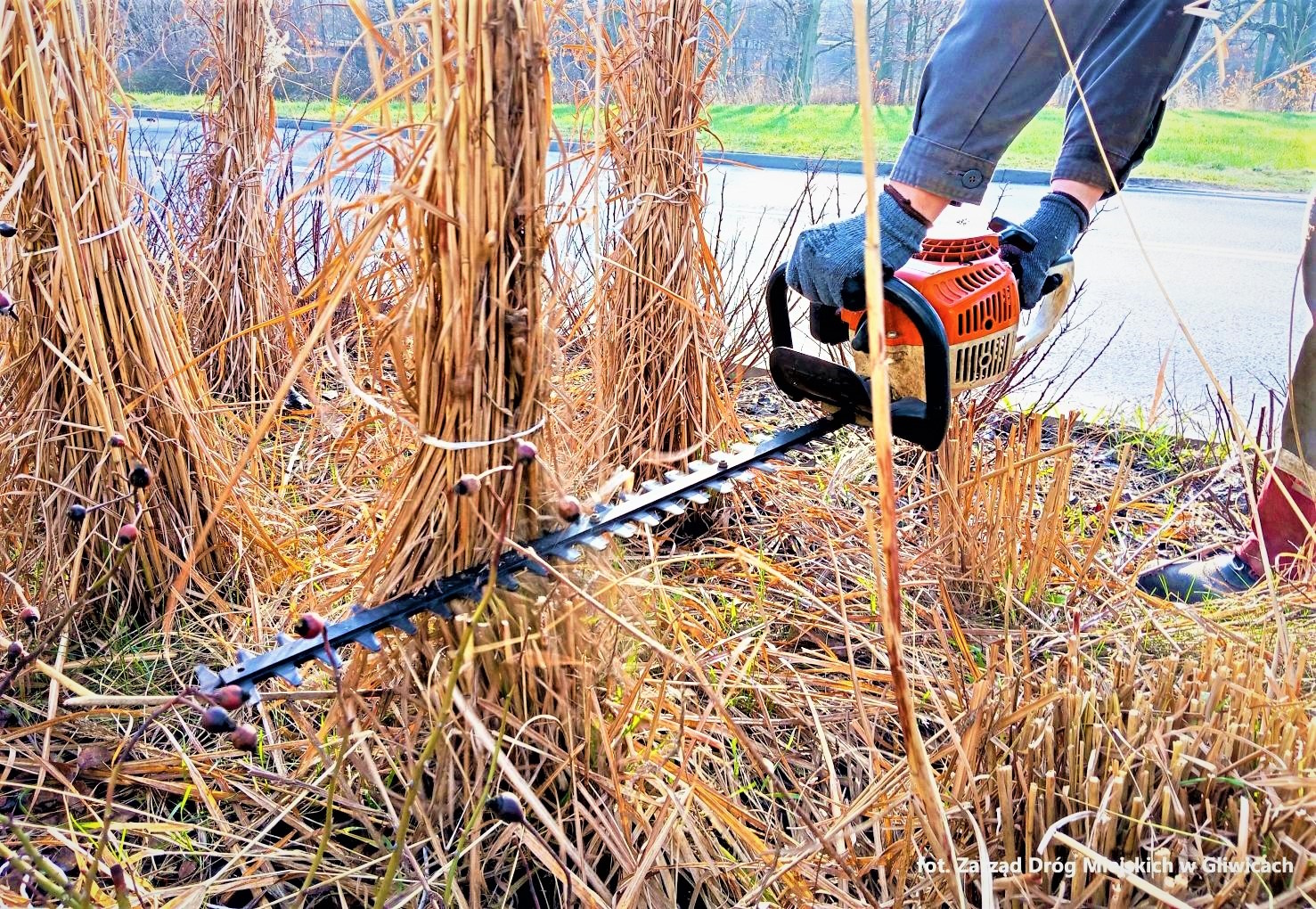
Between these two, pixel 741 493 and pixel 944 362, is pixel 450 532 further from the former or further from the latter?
pixel 741 493

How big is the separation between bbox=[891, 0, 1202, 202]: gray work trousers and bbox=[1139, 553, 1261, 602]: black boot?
100 cm

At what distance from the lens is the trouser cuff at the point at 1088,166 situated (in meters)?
1.83

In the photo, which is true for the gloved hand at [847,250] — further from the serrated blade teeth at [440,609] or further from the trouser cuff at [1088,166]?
the serrated blade teeth at [440,609]

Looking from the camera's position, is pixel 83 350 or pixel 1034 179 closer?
pixel 83 350

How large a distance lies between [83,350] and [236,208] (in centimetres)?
131

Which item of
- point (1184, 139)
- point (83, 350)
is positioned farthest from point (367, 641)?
point (1184, 139)

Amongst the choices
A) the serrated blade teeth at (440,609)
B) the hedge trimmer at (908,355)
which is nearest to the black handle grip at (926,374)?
the hedge trimmer at (908,355)

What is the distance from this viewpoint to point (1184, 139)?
956 cm

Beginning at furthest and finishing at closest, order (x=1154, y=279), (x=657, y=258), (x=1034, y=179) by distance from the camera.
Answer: (x=1034, y=179), (x=1154, y=279), (x=657, y=258)

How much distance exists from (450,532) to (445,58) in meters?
0.51

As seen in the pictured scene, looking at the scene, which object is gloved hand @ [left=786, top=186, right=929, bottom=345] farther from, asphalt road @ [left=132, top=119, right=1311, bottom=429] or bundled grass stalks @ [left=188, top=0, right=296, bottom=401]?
bundled grass stalks @ [left=188, top=0, right=296, bottom=401]

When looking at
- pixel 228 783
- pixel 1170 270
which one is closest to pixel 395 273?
pixel 228 783

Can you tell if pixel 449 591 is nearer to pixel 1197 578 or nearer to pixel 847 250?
pixel 847 250

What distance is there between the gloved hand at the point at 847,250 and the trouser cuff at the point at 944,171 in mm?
52
